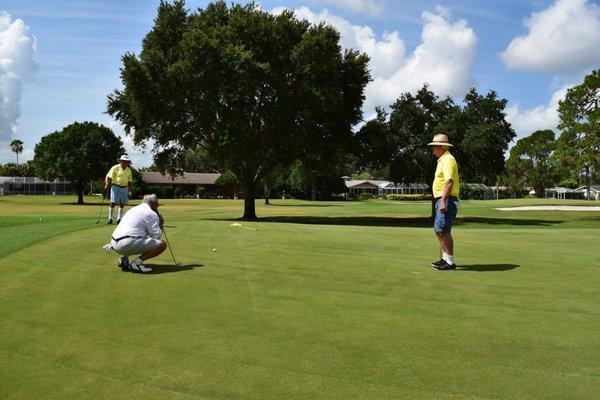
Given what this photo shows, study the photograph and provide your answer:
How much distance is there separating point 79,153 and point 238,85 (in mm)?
51632

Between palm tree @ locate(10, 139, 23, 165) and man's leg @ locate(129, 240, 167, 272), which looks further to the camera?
palm tree @ locate(10, 139, 23, 165)

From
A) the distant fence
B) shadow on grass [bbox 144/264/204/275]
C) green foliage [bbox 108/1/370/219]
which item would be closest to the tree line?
green foliage [bbox 108/1/370/219]

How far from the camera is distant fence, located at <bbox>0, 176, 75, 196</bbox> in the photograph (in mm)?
129875

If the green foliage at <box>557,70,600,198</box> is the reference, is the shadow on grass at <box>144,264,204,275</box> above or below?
below

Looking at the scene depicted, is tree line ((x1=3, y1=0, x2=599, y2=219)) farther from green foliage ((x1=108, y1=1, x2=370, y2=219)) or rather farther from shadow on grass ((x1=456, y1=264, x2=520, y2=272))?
shadow on grass ((x1=456, y1=264, x2=520, y2=272))

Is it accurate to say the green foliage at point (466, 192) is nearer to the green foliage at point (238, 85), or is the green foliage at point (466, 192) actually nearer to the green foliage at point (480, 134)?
the green foliage at point (480, 134)

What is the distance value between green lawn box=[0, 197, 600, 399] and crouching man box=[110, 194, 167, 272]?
0.44m

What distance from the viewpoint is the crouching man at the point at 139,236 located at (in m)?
10.2

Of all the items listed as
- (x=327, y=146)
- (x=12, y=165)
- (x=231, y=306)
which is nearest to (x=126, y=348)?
(x=231, y=306)

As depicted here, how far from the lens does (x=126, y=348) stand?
5.81 m

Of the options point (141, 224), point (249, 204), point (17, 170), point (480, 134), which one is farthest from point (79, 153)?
point (17, 170)

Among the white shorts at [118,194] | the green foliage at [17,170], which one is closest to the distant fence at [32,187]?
the green foliage at [17,170]

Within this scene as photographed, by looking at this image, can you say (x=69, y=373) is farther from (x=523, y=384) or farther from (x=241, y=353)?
(x=523, y=384)

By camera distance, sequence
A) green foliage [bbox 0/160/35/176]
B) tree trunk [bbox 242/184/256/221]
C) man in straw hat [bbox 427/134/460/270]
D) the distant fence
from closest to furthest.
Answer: man in straw hat [bbox 427/134/460/270] < tree trunk [bbox 242/184/256/221] < the distant fence < green foliage [bbox 0/160/35/176]
